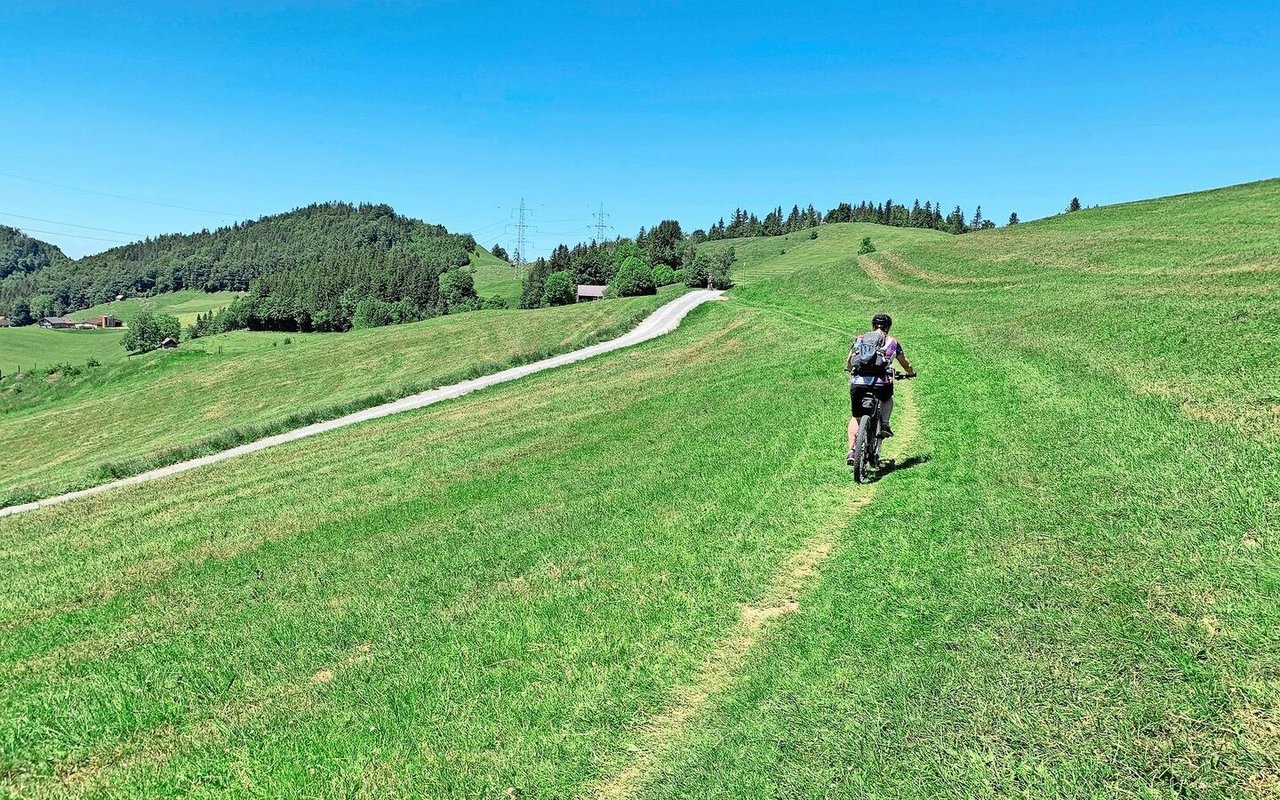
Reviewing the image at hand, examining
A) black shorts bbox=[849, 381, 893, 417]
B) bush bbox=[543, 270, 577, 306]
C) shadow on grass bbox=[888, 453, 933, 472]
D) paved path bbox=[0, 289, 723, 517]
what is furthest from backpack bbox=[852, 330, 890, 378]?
bush bbox=[543, 270, 577, 306]

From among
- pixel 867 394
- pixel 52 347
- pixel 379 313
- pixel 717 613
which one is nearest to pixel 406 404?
pixel 867 394

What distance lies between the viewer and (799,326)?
112 ft

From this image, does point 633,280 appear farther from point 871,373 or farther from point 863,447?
point 863,447

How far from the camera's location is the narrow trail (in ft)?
16.0

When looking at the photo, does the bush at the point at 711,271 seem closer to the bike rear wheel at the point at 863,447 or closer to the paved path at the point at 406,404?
the paved path at the point at 406,404

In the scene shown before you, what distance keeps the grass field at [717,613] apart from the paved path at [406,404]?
5.71 metres

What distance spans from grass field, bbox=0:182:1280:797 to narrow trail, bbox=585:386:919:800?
28 millimetres

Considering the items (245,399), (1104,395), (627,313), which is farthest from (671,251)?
(1104,395)

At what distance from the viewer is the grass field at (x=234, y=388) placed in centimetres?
3085

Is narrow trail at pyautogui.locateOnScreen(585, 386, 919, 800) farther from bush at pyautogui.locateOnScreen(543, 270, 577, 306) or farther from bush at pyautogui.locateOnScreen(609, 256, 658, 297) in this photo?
bush at pyautogui.locateOnScreen(543, 270, 577, 306)

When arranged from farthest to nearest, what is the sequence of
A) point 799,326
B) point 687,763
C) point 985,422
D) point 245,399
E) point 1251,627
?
point 245,399
point 799,326
point 985,422
point 1251,627
point 687,763

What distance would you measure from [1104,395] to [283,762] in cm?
1416

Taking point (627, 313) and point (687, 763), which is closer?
point (687, 763)

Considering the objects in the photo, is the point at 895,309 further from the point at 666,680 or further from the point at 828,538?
the point at 666,680
